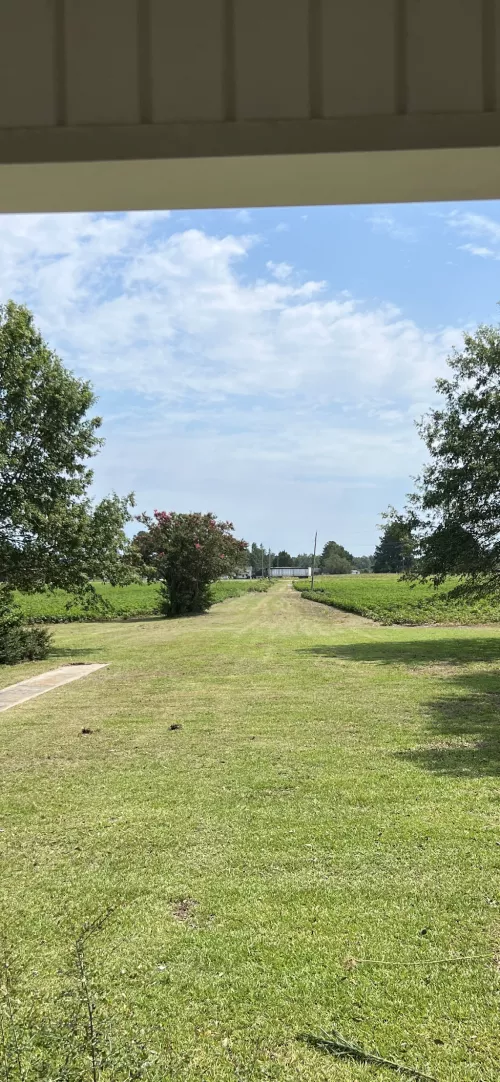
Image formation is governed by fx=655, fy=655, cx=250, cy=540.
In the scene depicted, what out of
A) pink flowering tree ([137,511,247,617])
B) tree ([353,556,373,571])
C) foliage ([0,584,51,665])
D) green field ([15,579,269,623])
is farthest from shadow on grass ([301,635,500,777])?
tree ([353,556,373,571])

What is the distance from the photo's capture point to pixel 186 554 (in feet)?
91.9

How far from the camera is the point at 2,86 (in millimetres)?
1541

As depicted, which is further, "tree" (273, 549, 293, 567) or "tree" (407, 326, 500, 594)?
"tree" (273, 549, 293, 567)

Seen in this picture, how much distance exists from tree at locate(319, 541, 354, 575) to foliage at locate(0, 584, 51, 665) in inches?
4248

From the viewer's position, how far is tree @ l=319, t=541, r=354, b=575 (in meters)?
122

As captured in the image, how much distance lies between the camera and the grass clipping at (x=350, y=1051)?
202 centimetres

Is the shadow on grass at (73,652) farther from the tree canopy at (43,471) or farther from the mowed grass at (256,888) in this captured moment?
the mowed grass at (256,888)

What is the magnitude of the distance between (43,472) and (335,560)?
110 meters

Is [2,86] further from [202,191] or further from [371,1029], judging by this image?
[371,1029]

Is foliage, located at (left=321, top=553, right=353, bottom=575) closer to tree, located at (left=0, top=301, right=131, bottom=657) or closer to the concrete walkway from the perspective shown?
tree, located at (left=0, top=301, right=131, bottom=657)

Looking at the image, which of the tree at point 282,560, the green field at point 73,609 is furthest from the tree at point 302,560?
the green field at point 73,609

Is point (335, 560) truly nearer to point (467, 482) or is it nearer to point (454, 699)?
point (467, 482)

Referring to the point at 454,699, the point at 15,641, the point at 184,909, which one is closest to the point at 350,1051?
the point at 184,909

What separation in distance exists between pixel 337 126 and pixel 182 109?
1.17 ft
